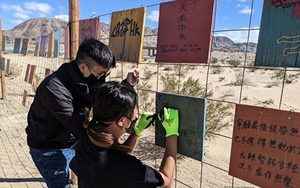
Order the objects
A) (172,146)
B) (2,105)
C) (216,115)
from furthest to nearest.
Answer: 1. (2,105)
2. (216,115)
3. (172,146)

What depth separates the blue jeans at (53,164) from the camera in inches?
136

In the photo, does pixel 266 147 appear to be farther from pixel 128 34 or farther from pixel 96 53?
pixel 128 34

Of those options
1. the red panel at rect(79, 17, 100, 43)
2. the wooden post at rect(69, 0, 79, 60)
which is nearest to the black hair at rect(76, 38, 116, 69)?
the wooden post at rect(69, 0, 79, 60)

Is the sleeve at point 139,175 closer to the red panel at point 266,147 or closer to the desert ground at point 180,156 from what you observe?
the red panel at point 266,147

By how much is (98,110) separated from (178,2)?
5.97 feet

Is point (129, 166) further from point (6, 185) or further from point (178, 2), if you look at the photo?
point (6, 185)

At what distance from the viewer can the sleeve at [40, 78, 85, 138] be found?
308 centimetres

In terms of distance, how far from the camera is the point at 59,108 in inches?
123

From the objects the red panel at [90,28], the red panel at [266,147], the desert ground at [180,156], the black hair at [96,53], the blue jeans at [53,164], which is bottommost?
the desert ground at [180,156]

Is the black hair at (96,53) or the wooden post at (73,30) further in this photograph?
the wooden post at (73,30)

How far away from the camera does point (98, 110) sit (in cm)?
219

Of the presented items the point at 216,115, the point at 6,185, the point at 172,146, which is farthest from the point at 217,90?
the point at 172,146

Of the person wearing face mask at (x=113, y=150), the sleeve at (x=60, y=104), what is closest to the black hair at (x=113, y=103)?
the person wearing face mask at (x=113, y=150)

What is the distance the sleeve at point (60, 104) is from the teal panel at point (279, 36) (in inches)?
46.6
